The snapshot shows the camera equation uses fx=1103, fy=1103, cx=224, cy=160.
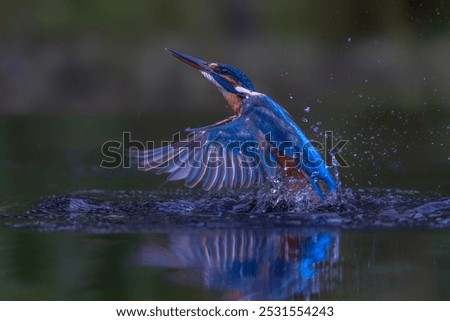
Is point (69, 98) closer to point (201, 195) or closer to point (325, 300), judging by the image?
point (201, 195)

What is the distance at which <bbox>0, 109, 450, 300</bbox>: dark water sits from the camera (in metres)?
4.14

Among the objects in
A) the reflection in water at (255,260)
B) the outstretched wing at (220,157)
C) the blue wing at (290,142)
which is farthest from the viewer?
the blue wing at (290,142)

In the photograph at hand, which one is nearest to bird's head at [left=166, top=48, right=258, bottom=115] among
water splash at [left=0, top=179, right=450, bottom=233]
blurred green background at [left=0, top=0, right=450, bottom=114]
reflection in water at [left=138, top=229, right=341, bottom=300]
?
water splash at [left=0, top=179, right=450, bottom=233]

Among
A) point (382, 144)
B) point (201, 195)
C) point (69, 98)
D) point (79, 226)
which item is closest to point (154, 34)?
point (69, 98)

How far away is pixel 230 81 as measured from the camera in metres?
6.09

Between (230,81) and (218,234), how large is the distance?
49.0 inches

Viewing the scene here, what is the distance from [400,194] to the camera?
6199 millimetres

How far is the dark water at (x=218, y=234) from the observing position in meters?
4.14

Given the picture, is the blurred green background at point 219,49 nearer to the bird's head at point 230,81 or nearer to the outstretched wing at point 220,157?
the bird's head at point 230,81

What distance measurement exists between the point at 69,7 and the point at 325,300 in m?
8.32

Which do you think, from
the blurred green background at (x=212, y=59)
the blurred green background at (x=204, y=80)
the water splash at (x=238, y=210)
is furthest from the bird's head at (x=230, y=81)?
the blurred green background at (x=212, y=59)

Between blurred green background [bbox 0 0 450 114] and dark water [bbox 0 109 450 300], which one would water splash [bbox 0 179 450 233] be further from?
blurred green background [bbox 0 0 450 114]

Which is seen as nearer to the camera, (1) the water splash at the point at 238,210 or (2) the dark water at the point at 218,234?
(2) the dark water at the point at 218,234

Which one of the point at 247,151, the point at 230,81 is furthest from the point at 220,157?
the point at 230,81
